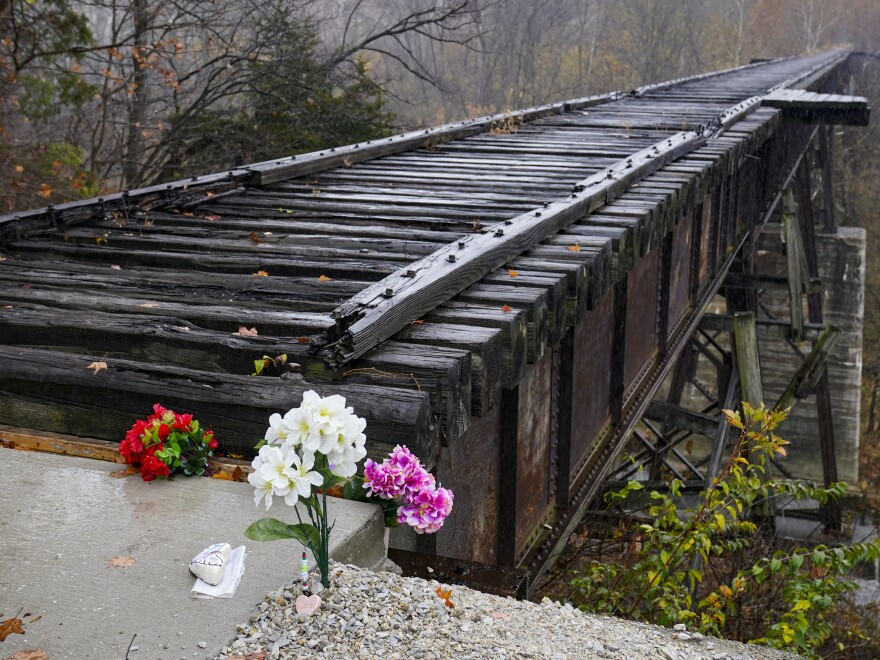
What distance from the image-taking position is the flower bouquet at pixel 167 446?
8.73 feet

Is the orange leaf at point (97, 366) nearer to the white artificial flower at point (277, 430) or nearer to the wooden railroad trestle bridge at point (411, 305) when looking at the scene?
the wooden railroad trestle bridge at point (411, 305)

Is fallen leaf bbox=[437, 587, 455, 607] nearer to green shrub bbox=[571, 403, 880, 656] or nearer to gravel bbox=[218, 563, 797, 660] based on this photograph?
gravel bbox=[218, 563, 797, 660]

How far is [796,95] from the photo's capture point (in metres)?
13.5

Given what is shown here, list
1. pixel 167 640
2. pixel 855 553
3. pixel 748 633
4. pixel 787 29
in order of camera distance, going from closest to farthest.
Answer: pixel 167 640, pixel 855 553, pixel 748 633, pixel 787 29

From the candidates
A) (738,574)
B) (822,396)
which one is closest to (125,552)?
(738,574)

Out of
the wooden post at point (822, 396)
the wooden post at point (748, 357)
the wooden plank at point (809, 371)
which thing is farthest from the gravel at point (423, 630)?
the wooden post at point (822, 396)

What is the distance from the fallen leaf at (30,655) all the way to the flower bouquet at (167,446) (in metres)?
0.77

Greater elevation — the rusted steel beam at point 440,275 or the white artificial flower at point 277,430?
the rusted steel beam at point 440,275

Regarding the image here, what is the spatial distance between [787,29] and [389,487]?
53.9 m

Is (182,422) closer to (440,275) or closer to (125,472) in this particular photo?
(125,472)

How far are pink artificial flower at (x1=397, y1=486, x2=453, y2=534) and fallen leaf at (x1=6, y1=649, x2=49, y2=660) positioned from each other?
0.92 meters

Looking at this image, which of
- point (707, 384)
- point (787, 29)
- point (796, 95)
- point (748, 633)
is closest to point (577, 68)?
point (787, 29)

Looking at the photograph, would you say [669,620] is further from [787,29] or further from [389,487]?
[787,29]

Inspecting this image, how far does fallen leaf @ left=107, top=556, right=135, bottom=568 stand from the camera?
7.35ft
